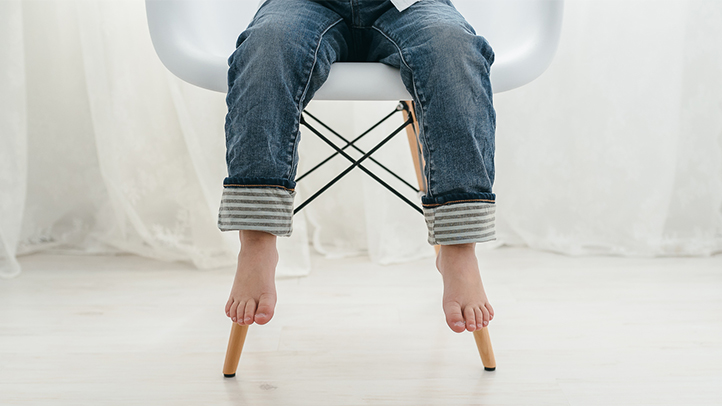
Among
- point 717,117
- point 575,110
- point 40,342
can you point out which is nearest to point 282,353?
point 40,342

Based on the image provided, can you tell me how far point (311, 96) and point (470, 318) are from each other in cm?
36

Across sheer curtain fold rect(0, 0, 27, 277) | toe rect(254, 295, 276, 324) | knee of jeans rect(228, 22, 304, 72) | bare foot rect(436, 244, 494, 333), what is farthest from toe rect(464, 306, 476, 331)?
sheer curtain fold rect(0, 0, 27, 277)

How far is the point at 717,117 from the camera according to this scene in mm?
1310

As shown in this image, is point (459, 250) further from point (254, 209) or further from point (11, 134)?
point (11, 134)

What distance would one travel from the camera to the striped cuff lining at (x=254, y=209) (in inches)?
26.3

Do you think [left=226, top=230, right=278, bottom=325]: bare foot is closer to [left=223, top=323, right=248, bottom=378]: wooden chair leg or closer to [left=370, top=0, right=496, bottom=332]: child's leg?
[left=223, top=323, right=248, bottom=378]: wooden chair leg

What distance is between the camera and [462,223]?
676mm

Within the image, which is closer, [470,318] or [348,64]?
[470,318]

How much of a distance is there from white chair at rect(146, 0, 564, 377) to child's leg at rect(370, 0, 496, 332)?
62 mm

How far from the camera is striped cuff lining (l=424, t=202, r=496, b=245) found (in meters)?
0.68

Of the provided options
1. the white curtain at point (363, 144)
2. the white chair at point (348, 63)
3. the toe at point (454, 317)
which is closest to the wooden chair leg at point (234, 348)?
the white chair at point (348, 63)

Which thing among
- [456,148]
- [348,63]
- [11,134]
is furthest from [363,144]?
[11,134]

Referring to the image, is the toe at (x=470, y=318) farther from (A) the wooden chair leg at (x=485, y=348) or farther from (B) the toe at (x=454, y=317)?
(A) the wooden chair leg at (x=485, y=348)

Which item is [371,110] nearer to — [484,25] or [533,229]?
[484,25]
